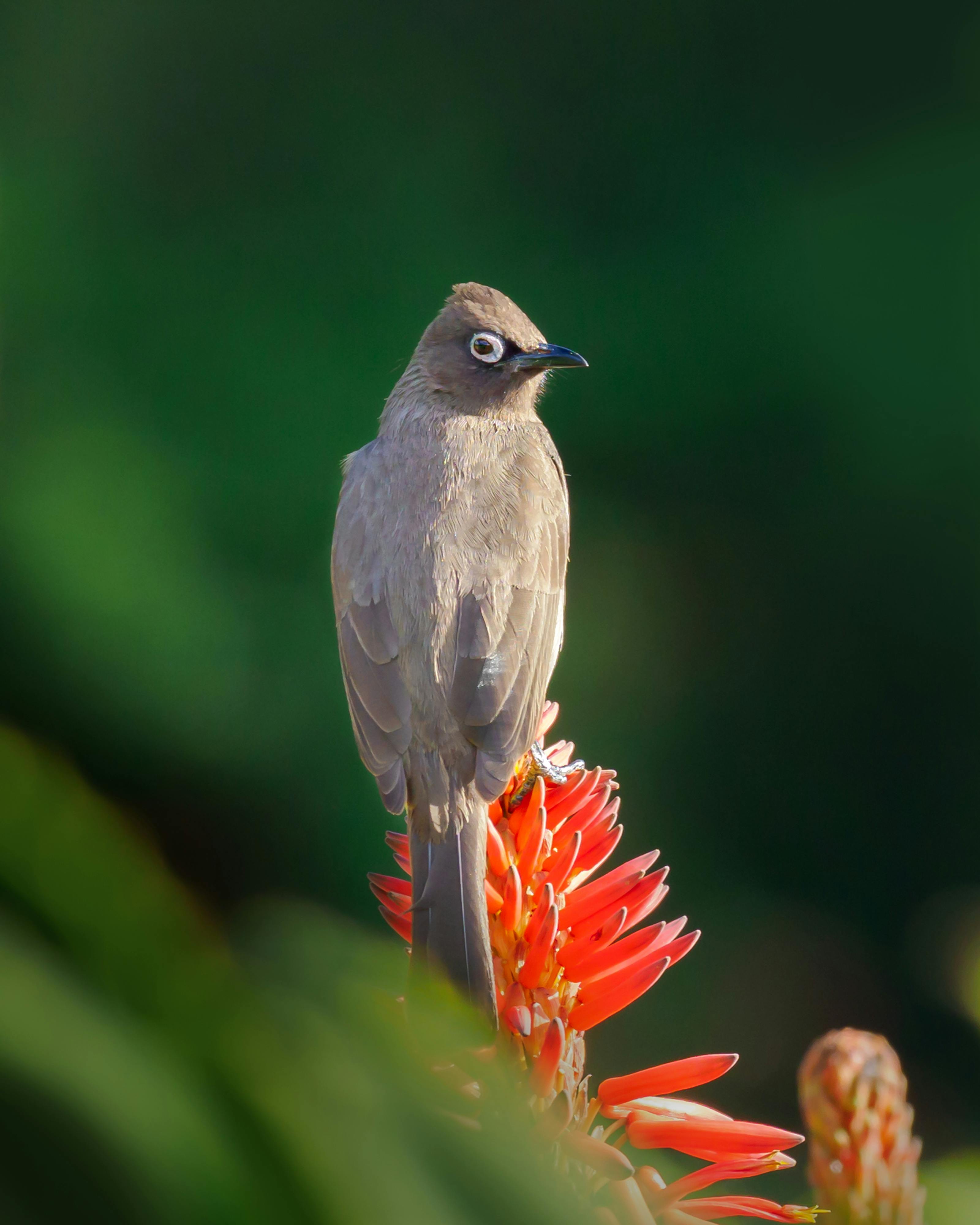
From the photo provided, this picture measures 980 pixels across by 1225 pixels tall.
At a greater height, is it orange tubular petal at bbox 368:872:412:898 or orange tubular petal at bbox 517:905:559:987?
orange tubular petal at bbox 517:905:559:987

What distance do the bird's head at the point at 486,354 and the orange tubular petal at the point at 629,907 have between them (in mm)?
1341

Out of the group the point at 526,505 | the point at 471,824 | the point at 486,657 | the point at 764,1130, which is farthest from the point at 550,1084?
the point at 526,505

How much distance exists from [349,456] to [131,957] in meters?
2.25

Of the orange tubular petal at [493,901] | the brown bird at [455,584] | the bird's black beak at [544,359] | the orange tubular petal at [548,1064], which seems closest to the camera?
the orange tubular petal at [548,1064]

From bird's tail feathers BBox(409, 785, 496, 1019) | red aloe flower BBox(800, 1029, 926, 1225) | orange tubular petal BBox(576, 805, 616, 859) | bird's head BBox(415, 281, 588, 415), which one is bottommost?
bird's tail feathers BBox(409, 785, 496, 1019)

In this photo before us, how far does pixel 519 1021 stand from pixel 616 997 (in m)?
0.10

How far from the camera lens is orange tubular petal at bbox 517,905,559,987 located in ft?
3.67

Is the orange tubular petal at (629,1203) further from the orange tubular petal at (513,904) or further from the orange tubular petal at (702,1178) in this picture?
the orange tubular petal at (513,904)

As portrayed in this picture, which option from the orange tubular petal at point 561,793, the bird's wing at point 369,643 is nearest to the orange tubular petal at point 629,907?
the orange tubular petal at point 561,793

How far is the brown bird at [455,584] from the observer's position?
63.1 inches

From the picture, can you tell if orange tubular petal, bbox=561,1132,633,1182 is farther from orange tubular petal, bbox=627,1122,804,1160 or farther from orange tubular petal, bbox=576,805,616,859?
orange tubular petal, bbox=576,805,616,859

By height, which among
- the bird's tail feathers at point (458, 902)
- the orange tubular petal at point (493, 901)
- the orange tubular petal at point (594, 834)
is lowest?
the bird's tail feathers at point (458, 902)

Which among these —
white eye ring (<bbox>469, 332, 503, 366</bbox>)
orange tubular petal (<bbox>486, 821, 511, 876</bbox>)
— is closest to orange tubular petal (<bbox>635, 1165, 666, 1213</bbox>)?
orange tubular petal (<bbox>486, 821, 511, 876</bbox>)

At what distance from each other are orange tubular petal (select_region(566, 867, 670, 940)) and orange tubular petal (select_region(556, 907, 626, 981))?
13 millimetres
